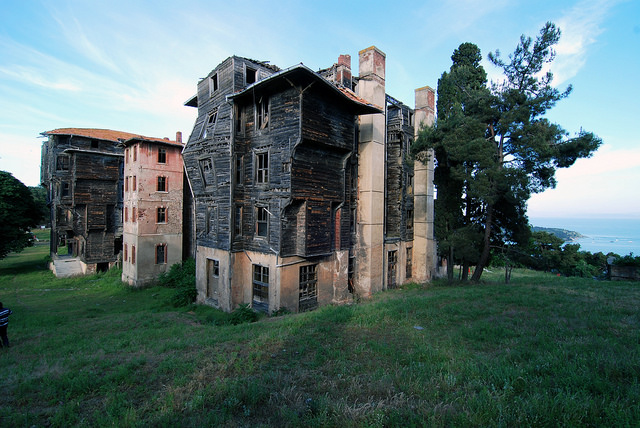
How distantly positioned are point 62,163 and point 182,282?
2469 cm

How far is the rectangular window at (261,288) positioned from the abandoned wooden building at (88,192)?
24392mm

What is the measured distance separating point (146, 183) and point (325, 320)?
24.5 m

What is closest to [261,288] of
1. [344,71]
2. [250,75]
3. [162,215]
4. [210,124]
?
[210,124]

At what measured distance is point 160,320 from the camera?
53.1 feet

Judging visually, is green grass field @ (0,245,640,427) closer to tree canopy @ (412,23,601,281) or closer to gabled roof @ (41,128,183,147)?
tree canopy @ (412,23,601,281)

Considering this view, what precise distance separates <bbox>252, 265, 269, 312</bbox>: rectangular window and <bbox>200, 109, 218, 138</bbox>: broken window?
1007cm

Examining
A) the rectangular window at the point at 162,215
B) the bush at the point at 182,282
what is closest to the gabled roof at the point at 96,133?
the rectangular window at the point at 162,215

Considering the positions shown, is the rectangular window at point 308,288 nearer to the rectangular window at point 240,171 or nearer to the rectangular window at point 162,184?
the rectangular window at point 240,171

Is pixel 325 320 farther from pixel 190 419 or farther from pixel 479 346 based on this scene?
pixel 190 419

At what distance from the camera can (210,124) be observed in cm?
2211

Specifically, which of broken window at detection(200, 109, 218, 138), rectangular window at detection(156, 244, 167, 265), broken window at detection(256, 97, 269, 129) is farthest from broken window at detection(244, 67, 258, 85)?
rectangular window at detection(156, 244, 167, 265)

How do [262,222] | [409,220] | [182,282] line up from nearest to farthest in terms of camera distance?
[262,222] < [182,282] < [409,220]

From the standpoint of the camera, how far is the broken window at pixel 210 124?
21.5m

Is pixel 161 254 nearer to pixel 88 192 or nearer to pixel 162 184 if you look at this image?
pixel 162 184
